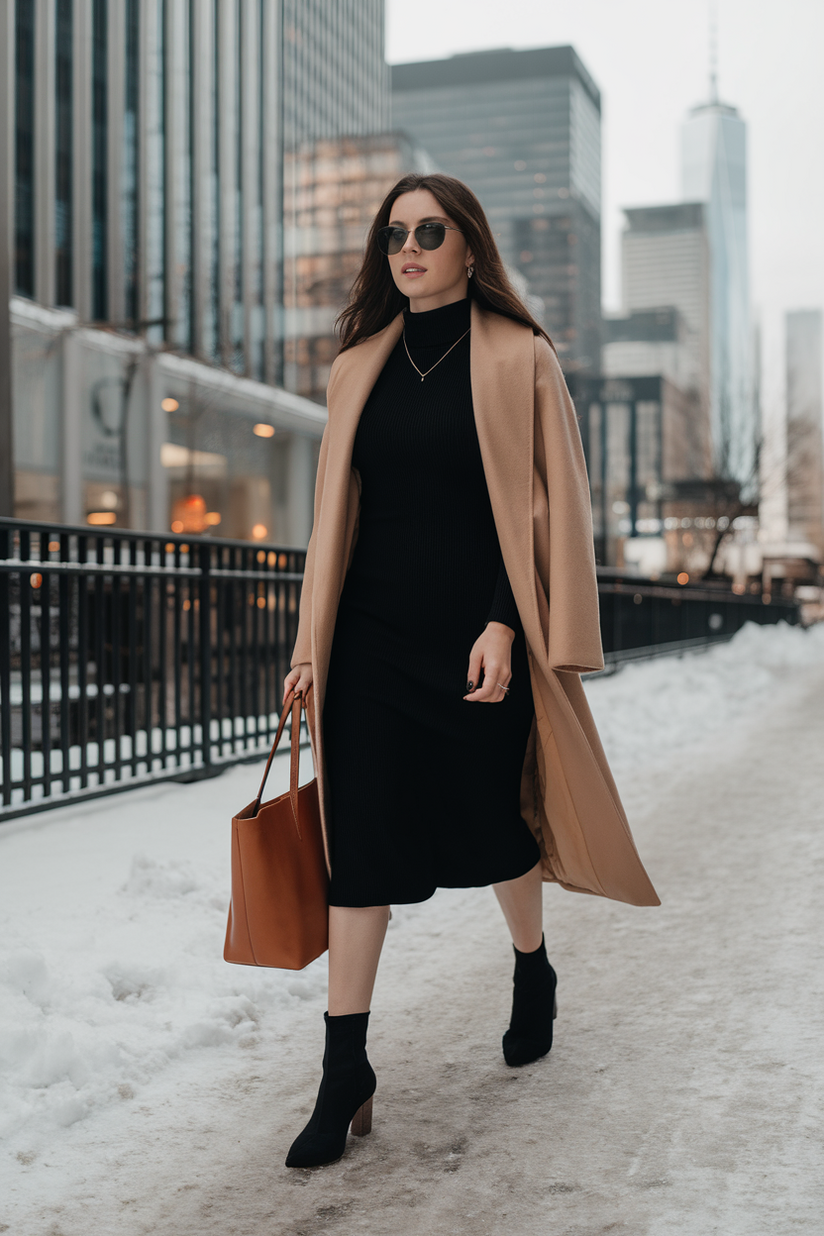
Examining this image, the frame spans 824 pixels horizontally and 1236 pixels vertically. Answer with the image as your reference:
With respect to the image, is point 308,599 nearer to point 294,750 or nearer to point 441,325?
point 294,750

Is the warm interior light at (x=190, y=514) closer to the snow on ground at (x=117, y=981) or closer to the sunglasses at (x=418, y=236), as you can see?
the snow on ground at (x=117, y=981)

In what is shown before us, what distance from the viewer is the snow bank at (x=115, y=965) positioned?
2.62 metres

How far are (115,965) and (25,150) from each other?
18839mm

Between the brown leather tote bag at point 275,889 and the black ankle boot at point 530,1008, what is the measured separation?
62 centimetres

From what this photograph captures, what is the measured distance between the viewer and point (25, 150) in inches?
746

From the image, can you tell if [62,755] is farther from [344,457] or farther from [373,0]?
[373,0]

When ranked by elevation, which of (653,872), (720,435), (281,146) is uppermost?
(281,146)

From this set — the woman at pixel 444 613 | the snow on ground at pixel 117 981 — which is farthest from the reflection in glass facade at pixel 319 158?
the woman at pixel 444 613

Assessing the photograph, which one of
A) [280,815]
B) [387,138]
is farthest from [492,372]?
[387,138]

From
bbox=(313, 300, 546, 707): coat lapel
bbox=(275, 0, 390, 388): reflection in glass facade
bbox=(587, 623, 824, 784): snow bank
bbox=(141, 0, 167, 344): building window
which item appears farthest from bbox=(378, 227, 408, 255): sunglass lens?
bbox=(141, 0, 167, 344): building window

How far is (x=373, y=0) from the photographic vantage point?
234 ft

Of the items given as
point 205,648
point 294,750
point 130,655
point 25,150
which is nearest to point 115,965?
point 294,750

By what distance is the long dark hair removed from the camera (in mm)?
2625

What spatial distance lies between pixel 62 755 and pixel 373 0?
7645 centimetres
